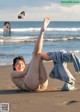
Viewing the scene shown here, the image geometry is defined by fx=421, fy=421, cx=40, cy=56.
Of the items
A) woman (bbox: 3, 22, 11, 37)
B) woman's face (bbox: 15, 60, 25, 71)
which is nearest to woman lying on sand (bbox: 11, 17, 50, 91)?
woman's face (bbox: 15, 60, 25, 71)

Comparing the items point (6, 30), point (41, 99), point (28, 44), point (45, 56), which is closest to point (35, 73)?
point (45, 56)

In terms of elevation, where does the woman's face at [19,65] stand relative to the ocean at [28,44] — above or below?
below

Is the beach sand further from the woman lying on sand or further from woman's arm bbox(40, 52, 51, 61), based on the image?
woman's arm bbox(40, 52, 51, 61)

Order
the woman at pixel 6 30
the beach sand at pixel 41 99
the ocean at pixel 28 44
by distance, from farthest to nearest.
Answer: the woman at pixel 6 30, the ocean at pixel 28 44, the beach sand at pixel 41 99

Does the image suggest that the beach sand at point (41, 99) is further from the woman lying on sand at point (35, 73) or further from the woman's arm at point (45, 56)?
the woman's arm at point (45, 56)

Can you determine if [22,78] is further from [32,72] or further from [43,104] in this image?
[43,104]

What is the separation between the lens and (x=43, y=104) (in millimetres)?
6273

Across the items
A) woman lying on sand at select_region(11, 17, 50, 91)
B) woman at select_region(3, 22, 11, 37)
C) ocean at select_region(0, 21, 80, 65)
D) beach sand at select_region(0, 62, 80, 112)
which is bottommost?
beach sand at select_region(0, 62, 80, 112)

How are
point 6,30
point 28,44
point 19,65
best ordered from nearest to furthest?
point 19,65 → point 28,44 → point 6,30

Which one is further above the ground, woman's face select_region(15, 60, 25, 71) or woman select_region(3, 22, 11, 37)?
woman select_region(3, 22, 11, 37)

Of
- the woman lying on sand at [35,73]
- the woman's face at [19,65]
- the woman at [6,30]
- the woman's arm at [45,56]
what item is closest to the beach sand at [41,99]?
the woman lying on sand at [35,73]

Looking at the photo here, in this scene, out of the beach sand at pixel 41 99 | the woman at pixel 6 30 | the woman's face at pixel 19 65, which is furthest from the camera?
the woman at pixel 6 30

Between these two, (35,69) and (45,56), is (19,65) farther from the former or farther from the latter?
(45,56)

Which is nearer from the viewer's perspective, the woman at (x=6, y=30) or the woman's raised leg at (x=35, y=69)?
the woman's raised leg at (x=35, y=69)
